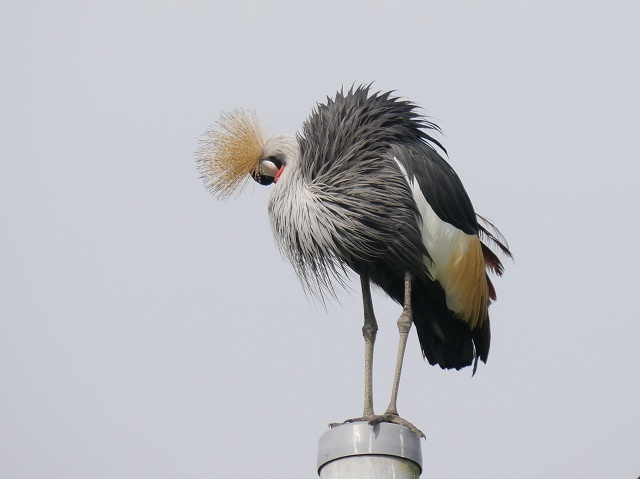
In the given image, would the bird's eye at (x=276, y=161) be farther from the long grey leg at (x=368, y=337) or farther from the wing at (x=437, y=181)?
the long grey leg at (x=368, y=337)

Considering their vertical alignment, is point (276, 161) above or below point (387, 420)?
above

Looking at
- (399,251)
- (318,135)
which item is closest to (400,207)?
(399,251)

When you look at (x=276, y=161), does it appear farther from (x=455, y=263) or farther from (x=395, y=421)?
(x=395, y=421)

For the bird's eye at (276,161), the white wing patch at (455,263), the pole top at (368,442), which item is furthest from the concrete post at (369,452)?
the bird's eye at (276,161)

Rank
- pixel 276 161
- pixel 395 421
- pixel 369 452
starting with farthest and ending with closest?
pixel 276 161
pixel 395 421
pixel 369 452

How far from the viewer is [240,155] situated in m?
7.57

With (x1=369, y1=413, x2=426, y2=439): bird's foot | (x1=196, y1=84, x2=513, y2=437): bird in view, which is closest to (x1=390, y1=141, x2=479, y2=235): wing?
(x1=196, y1=84, x2=513, y2=437): bird

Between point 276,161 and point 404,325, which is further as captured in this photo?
point 276,161

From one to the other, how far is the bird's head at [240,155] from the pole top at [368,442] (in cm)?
199

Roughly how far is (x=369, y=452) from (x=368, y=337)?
1.30m

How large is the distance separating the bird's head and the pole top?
1.99m

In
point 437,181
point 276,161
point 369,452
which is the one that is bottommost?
point 369,452

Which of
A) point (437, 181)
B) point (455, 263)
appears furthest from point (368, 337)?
point (437, 181)

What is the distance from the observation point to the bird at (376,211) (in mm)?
6879
